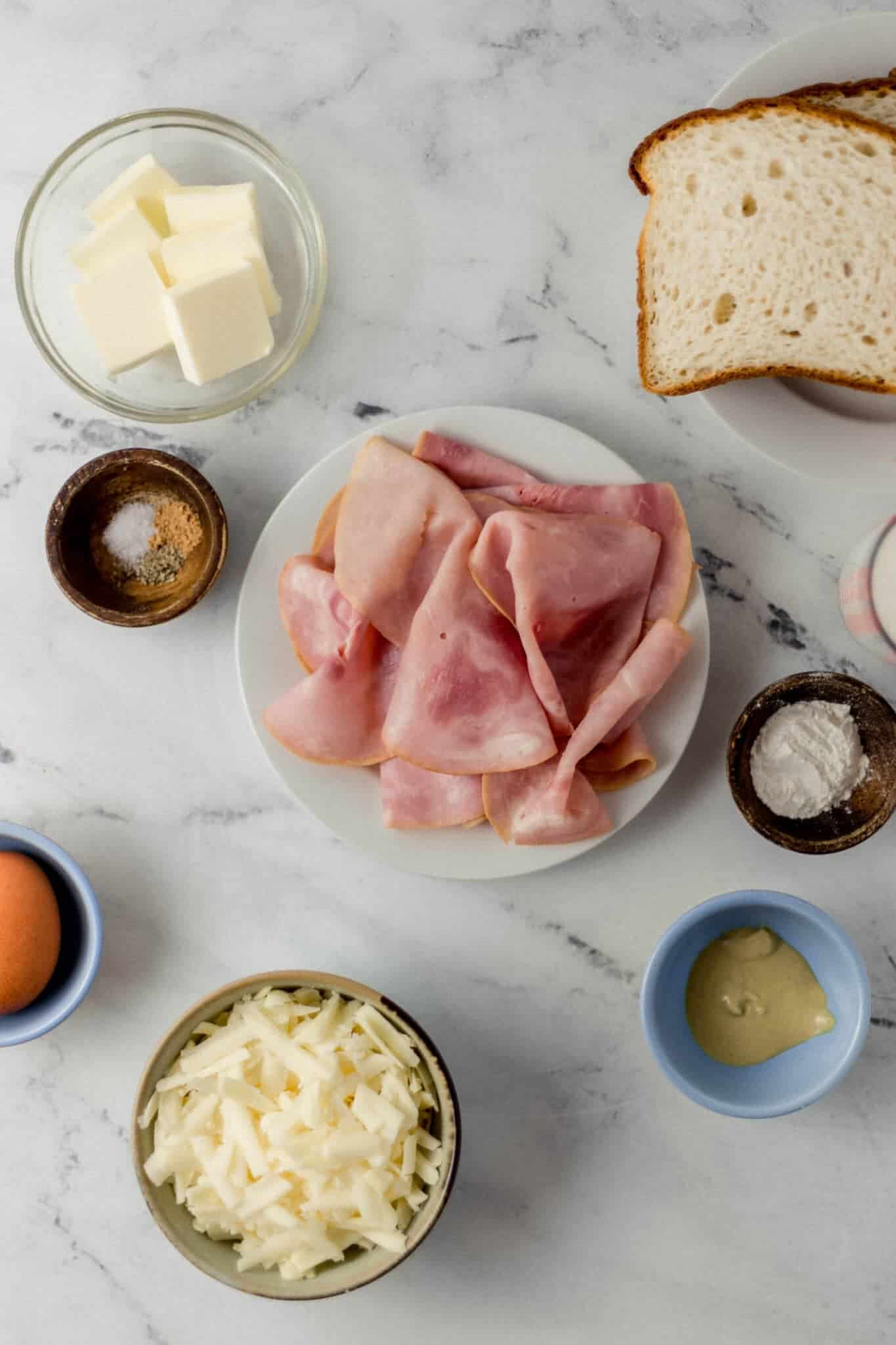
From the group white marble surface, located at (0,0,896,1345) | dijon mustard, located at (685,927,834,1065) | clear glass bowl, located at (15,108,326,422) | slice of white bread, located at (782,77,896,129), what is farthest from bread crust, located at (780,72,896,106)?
dijon mustard, located at (685,927,834,1065)

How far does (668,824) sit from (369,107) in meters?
0.98

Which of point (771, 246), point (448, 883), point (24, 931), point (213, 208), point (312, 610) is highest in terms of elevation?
point (213, 208)

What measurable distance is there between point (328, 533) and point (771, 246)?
0.60 meters

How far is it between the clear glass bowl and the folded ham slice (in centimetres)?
56

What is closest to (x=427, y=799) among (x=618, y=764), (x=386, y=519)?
(x=618, y=764)

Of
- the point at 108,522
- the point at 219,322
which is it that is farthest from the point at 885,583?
the point at 108,522

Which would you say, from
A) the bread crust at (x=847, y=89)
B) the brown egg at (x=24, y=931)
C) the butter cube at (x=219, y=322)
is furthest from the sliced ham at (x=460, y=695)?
the bread crust at (x=847, y=89)

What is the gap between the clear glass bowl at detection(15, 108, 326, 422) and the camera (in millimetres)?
1373

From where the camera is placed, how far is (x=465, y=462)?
4.34 ft

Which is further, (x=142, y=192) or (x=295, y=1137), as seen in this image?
(x=142, y=192)

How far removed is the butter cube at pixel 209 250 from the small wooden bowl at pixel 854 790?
2.55 ft

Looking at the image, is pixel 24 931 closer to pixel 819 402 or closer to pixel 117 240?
pixel 117 240

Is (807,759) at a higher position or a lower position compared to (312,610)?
lower

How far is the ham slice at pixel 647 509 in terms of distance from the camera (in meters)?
1.32
